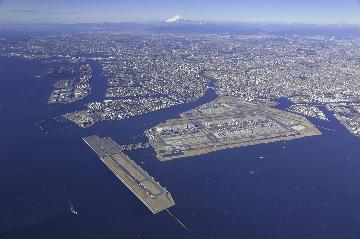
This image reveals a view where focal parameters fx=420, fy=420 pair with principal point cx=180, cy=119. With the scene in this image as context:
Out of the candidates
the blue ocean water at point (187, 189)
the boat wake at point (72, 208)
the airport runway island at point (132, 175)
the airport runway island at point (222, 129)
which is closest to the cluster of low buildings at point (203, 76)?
the airport runway island at point (222, 129)

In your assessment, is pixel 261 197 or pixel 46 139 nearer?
pixel 261 197

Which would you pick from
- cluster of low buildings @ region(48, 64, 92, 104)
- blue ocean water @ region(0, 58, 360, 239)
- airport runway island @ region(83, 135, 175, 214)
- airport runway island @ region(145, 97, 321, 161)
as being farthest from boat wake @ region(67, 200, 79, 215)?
cluster of low buildings @ region(48, 64, 92, 104)

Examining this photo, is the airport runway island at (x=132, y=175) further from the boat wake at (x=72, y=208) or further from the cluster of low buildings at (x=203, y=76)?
the cluster of low buildings at (x=203, y=76)

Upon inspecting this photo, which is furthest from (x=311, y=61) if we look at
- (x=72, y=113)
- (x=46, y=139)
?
(x=46, y=139)

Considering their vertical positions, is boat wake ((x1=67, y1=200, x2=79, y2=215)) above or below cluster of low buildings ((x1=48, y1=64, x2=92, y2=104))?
below

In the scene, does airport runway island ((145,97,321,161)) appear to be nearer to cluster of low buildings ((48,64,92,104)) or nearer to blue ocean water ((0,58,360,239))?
blue ocean water ((0,58,360,239))

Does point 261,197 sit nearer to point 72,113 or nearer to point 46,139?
point 46,139
